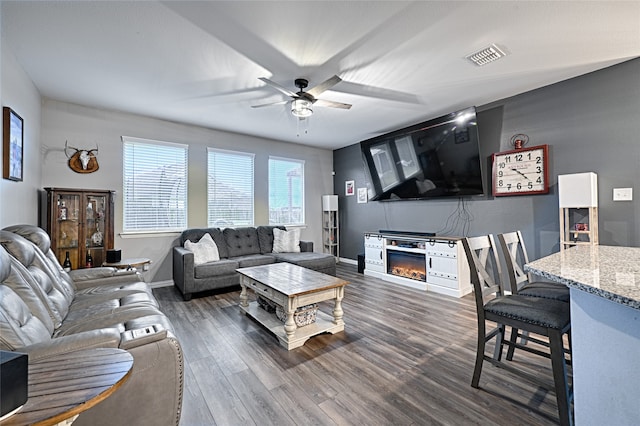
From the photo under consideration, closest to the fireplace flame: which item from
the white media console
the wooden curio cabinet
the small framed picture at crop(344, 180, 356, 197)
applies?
the white media console

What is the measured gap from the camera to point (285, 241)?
196 inches

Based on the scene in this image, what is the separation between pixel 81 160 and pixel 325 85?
11.4 feet

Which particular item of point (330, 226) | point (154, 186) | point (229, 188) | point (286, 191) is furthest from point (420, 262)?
point (154, 186)

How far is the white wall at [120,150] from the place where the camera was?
141 inches

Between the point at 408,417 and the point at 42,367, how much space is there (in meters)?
1.71

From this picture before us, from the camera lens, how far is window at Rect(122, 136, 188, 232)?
409cm

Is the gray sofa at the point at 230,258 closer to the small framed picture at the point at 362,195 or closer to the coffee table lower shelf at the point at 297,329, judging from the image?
the coffee table lower shelf at the point at 297,329

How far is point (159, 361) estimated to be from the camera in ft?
4.28

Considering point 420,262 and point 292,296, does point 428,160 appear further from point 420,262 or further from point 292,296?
point 292,296

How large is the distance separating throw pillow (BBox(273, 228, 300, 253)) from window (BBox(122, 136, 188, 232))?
1.56 m

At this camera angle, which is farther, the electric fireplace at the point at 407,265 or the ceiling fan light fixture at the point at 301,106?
the electric fireplace at the point at 407,265

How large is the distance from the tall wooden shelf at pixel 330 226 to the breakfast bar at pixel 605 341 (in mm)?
4977

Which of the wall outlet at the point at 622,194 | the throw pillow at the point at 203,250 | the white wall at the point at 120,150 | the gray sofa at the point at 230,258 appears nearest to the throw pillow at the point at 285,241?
the gray sofa at the point at 230,258

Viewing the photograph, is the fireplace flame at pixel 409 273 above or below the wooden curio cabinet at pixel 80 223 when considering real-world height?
below
